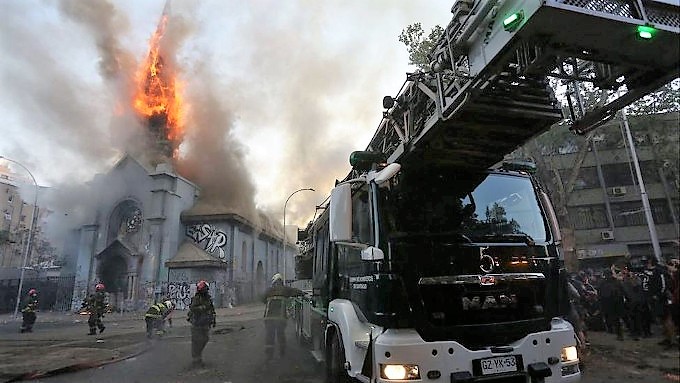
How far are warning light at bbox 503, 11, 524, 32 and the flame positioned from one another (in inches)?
998

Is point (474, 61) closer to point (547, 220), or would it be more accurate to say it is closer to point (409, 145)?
point (409, 145)

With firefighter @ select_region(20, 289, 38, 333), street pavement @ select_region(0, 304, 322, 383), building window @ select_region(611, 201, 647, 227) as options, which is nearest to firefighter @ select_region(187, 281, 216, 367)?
street pavement @ select_region(0, 304, 322, 383)

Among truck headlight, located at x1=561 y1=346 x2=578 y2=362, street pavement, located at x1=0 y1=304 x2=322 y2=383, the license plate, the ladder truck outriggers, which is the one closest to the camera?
the ladder truck outriggers

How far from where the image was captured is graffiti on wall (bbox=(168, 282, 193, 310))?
818 inches

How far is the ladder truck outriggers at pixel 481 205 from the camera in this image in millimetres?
2807

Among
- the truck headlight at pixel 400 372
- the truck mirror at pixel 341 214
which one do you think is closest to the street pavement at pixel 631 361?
the truck headlight at pixel 400 372

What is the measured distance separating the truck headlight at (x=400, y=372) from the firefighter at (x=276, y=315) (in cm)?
549

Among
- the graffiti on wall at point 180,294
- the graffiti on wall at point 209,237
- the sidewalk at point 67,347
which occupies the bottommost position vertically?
the sidewalk at point 67,347

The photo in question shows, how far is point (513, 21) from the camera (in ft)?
8.99

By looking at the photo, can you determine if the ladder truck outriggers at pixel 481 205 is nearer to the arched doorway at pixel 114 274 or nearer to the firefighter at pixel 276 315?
the firefighter at pixel 276 315

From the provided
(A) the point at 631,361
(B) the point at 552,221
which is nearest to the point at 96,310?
(B) the point at 552,221

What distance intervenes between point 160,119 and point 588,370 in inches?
1024

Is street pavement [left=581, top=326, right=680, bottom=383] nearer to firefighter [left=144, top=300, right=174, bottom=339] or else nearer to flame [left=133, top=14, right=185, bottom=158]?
firefighter [left=144, top=300, right=174, bottom=339]

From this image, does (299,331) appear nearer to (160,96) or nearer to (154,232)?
(154,232)
